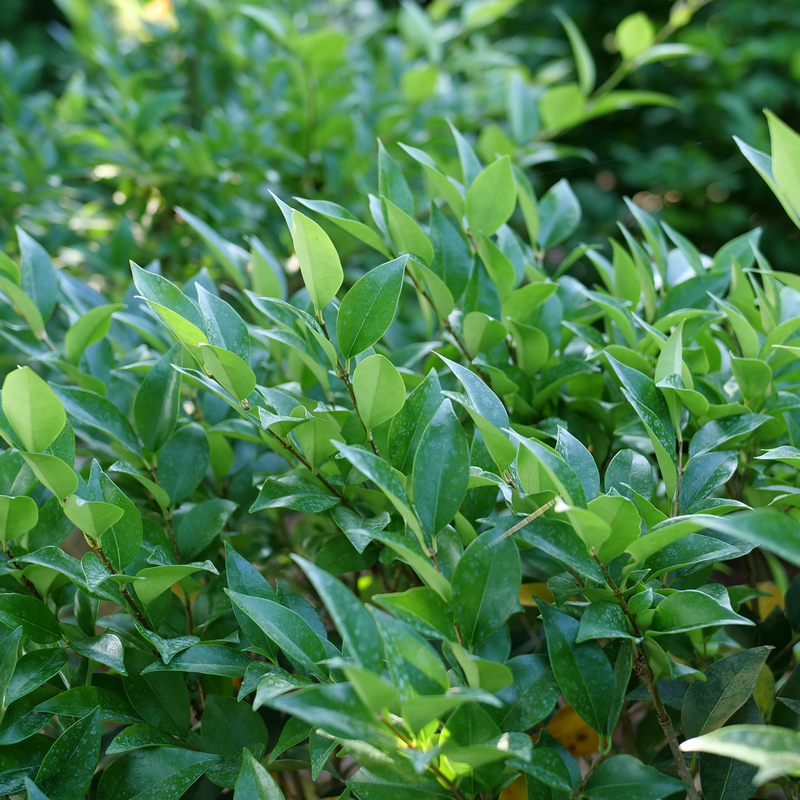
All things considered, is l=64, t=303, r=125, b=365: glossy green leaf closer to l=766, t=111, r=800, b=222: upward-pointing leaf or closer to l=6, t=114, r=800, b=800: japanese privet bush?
l=6, t=114, r=800, b=800: japanese privet bush

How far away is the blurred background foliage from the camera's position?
104 centimetres

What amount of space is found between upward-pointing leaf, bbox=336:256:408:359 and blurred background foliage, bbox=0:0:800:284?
0.50 meters

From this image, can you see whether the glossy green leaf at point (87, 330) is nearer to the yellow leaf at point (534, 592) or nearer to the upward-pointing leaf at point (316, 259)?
the upward-pointing leaf at point (316, 259)

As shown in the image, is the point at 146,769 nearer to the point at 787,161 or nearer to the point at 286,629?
Answer: the point at 286,629

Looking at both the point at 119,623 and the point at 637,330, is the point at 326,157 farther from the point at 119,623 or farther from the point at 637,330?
the point at 119,623

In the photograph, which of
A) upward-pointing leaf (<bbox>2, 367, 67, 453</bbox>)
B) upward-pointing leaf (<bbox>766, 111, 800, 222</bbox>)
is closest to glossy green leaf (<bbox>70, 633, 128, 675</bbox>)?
upward-pointing leaf (<bbox>2, 367, 67, 453</bbox>)

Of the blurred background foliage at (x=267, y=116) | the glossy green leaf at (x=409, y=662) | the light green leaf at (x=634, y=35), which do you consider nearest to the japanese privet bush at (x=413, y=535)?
the glossy green leaf at (x=409, y=662)

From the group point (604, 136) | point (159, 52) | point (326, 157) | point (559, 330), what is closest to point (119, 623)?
point (559, 330)

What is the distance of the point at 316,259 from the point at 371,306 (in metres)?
0.04

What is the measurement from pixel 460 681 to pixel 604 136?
8.36 ft

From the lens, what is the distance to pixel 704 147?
2.38 meters

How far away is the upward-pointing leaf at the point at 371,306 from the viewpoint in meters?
0.40

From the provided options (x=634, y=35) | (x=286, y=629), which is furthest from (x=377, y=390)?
(x=634, y=35)

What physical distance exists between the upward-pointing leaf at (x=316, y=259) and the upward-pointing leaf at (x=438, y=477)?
99mm
